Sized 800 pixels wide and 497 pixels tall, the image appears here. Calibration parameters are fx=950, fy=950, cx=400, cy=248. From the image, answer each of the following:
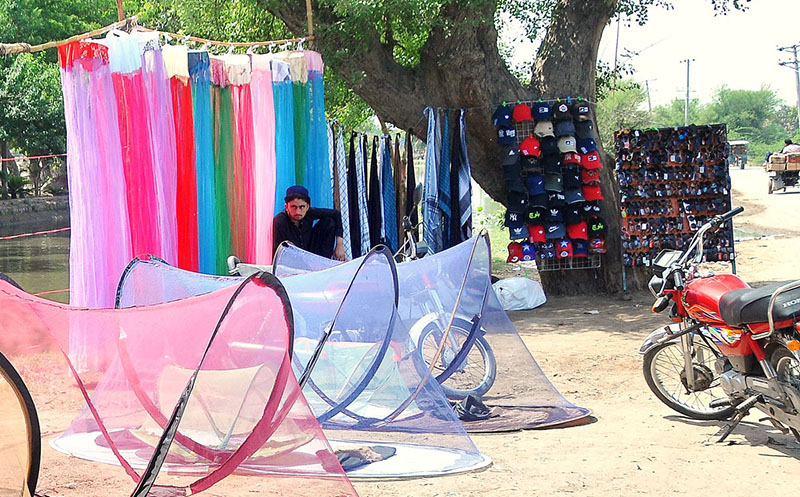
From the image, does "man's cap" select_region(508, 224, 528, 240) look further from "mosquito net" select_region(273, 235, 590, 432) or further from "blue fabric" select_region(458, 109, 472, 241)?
"mosquito net" select_region(273, 235, 590, 432)

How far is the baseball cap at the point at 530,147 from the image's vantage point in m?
9.30

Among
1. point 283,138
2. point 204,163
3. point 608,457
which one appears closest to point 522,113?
point 283,138

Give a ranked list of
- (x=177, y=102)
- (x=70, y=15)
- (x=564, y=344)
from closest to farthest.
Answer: (x=177, y=102) → (x=564, y=344) → (x=70, y=15)

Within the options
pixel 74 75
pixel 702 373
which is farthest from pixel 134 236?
pixel 702 373

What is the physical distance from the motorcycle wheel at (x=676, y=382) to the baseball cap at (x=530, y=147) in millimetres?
4050

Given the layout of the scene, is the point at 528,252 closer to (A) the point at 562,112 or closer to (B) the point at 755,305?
(A) the point at 562,112

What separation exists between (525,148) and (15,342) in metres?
6.54

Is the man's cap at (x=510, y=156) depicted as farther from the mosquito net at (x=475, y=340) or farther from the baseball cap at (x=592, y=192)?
the mosquito net at (x=475, y=340)

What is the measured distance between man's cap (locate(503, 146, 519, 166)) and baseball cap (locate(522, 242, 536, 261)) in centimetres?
86

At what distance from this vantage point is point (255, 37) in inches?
430

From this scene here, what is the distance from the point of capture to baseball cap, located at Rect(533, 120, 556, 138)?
9273mm

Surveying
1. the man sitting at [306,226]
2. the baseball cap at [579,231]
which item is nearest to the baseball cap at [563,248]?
the baseball cap at [579,231]

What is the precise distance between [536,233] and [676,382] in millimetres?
4053

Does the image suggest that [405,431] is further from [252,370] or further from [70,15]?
[70,15]
